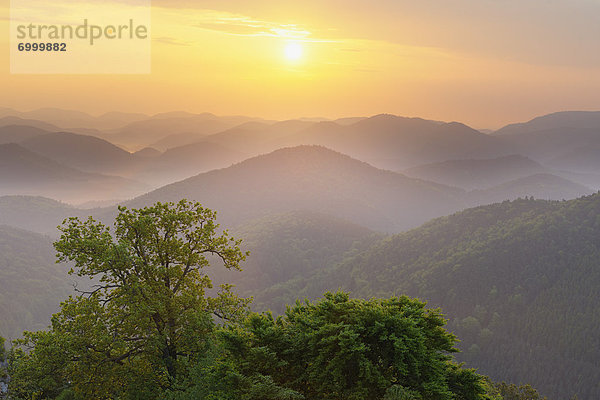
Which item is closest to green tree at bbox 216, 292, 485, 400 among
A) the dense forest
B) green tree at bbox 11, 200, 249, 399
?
the dense forest

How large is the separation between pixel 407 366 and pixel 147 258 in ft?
68.9

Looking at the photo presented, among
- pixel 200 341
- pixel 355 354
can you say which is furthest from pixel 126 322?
pixel 355 354

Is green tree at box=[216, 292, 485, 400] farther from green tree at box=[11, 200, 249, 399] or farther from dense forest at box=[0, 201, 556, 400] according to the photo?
green tree at box=[11, 200, 249, 399]

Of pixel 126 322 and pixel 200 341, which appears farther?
pixel 200 341

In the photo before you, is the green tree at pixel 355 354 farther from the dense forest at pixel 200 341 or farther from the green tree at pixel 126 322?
the green tree at pixel 126 322

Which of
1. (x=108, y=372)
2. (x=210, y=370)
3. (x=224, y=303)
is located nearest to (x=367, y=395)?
(x=210, y=370)

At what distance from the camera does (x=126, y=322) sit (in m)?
34.1

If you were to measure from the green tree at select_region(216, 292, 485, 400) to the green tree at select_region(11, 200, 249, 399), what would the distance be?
20.0ft

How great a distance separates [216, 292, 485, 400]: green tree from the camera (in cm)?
2833

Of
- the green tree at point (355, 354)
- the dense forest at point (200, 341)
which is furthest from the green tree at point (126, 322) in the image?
the green tree at point (355, 354)

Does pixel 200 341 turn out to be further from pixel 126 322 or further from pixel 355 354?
pixel 355 354

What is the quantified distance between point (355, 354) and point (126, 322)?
56.7ft

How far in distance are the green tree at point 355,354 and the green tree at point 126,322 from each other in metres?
6.10

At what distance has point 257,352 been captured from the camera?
94.6 feet
